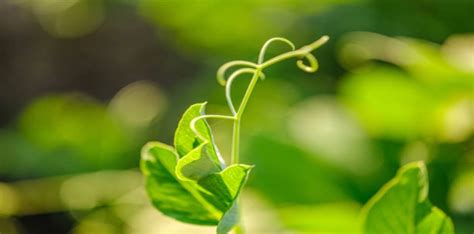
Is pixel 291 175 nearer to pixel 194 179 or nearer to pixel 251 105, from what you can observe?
pixel 251 105

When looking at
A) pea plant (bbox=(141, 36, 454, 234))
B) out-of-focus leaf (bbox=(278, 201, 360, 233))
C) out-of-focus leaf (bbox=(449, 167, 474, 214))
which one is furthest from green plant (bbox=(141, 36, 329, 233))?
out-of-focus leaf (bbox=(449, 167, 474, 214))

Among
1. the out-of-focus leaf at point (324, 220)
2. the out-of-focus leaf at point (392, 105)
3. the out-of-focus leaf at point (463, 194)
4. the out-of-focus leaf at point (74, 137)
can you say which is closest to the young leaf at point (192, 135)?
the out-of-focus leaf at point (324, 220)

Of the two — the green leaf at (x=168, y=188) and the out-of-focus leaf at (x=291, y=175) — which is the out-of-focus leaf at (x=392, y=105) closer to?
the out-of-focus leaf at (x=291, y=175)

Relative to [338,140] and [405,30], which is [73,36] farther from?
[338,140]

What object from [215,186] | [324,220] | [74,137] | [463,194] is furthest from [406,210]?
[74,137]

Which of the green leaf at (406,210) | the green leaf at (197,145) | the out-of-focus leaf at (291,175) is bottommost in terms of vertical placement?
the green leaf at (406,210)

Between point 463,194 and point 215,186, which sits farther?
point 463,194

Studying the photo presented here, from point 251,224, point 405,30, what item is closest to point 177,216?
point 251,224
